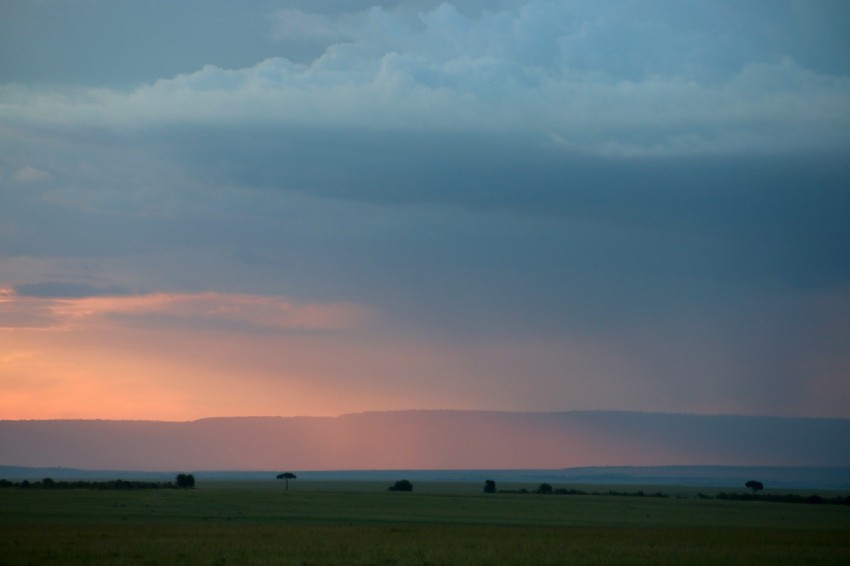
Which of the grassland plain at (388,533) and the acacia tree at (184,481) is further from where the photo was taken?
the acacia tree at (184,481)

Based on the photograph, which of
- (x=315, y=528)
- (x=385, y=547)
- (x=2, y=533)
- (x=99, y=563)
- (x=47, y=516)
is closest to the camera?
(x=99, y=563)

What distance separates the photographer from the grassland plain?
42.3 metres

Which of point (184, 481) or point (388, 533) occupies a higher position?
point (184, 481)

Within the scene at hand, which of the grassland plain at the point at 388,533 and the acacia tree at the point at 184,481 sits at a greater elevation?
the acacia tree at the point at 184,481

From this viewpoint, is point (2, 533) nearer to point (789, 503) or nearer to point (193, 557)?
point (193, 557)

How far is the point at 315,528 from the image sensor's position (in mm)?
58875

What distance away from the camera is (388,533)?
55.3 m

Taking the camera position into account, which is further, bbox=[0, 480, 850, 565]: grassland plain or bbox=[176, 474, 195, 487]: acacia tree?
bbox=[176, 474, 195, 487]: acacia tree

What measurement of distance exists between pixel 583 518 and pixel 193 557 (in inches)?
1765

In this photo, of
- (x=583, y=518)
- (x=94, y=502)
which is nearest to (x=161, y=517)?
(x=94, y=502)

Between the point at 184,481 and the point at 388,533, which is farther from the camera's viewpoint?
the point at 184,481

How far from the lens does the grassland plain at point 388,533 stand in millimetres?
42344

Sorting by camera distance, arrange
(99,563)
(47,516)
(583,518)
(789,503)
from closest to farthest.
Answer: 1. (99,563)
2. (47,516)
3. (583,518)
4. (789,503)

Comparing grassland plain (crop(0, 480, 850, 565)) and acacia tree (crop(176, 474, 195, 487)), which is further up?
acacia tree (crop(176, 474, 195, 487))
